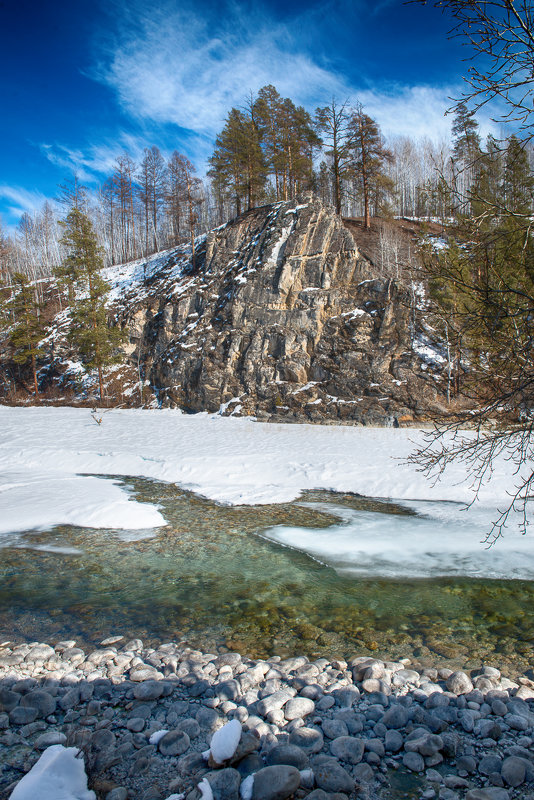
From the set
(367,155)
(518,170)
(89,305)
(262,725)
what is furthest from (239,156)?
(262,725)

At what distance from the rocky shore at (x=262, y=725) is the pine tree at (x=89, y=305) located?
27366 millimetres

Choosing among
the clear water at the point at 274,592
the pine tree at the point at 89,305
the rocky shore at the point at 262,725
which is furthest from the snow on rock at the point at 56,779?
the pine tree at the point at 89,305

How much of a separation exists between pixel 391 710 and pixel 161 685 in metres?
2.13

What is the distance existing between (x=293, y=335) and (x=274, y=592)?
23.6m

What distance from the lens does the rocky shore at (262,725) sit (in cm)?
280

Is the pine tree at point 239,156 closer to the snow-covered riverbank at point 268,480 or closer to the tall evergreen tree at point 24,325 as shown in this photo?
the tall evergreen tree at point 24,325

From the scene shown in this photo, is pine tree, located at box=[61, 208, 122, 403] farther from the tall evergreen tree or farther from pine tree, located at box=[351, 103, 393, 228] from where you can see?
pine tree, located at box=[351, 103, 393, 228]

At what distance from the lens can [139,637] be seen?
4887mm

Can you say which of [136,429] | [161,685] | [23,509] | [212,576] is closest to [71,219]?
[136,429]

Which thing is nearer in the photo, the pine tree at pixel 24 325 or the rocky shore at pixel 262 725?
the rocky shore at pixel 262 725

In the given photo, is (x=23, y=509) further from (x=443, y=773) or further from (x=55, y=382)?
(x=55, y=382)

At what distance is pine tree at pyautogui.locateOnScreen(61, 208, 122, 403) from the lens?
29391 mm

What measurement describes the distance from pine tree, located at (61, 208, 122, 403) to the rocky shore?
2737 centimetres

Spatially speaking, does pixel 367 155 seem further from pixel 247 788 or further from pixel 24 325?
pixel 247 788
